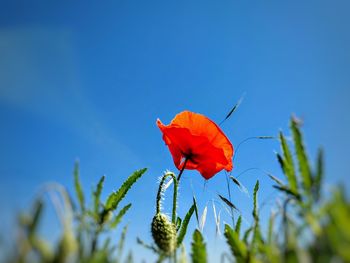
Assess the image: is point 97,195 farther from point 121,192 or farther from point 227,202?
point 227,202

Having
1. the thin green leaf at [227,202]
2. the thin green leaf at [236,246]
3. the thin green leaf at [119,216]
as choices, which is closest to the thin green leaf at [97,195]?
the thin green leaf at [119,216]

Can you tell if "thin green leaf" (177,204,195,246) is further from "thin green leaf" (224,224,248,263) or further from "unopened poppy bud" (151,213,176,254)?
"thin green leaf" (224,224,248,263)

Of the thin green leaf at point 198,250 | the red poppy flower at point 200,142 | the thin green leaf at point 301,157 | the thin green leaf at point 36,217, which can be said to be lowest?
the thin green leaf at point 36,217

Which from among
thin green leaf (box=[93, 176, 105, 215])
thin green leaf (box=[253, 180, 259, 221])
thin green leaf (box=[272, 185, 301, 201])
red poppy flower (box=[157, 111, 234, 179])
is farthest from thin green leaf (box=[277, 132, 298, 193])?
red poppy flower (box=[157, 111, 234, 179])

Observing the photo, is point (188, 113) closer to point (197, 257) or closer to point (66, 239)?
point (197, 257)

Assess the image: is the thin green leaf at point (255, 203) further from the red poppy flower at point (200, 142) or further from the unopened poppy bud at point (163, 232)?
the red poppy flower at point (200, 142)

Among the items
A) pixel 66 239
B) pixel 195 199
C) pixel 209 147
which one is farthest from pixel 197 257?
pixel 209 147
